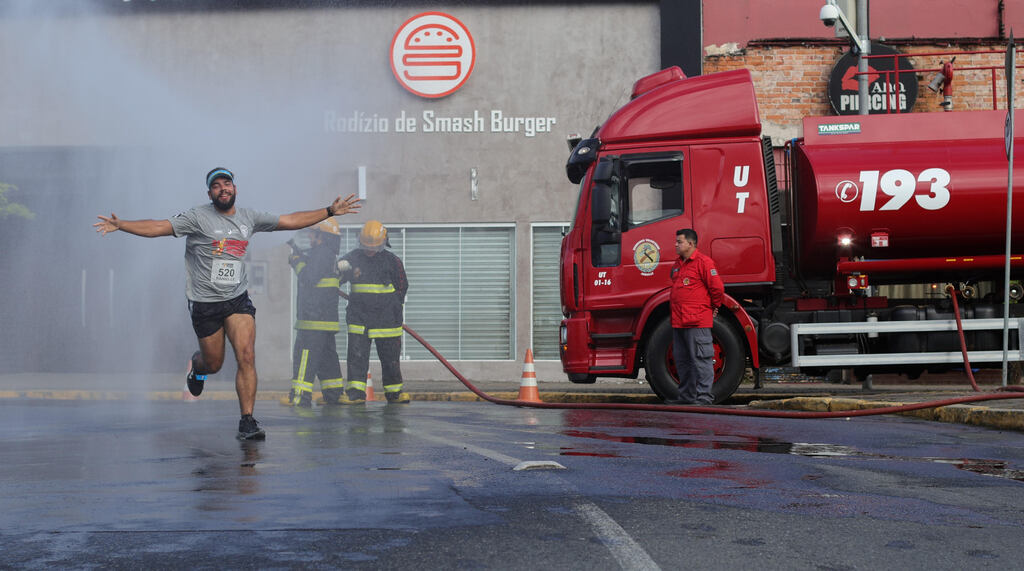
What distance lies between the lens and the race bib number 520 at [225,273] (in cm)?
878

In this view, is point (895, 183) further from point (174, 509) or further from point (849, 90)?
point (174, 509)

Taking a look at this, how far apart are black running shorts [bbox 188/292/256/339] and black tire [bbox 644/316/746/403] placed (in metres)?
4.73

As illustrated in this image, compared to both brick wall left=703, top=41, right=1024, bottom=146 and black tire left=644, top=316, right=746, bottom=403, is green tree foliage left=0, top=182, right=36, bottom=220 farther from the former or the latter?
black tire left=644, top=316, right=746, bottom=403

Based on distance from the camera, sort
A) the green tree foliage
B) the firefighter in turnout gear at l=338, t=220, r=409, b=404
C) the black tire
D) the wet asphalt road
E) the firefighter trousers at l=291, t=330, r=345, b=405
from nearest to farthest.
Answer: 1. the wet asphalt road
2. the black tire
3. the firefighter trousers at l=291, t=330, r=345, b=405
4. the firefighter in turnout gear at l=338, t=220, r=409, b=404
5. the green tree foliage

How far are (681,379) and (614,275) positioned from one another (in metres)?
1.33

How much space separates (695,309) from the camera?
1125 centimetres

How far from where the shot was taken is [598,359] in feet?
40.4

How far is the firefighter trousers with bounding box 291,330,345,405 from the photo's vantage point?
42.3 ft

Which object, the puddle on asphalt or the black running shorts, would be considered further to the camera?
the black running shorts

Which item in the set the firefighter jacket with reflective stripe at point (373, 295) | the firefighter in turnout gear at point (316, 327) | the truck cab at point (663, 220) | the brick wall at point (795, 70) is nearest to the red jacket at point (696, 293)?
the truck cab at point (663, 220)

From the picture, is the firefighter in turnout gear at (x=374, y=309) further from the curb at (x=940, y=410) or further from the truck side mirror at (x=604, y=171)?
the curb at (x=940, y=410)

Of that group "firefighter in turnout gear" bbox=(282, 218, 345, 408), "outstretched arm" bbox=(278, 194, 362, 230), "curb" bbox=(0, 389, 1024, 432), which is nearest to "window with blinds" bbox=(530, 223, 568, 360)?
"curb" bbox=(0, 389, 1024, 432)

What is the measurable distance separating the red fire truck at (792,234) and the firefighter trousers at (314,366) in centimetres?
262

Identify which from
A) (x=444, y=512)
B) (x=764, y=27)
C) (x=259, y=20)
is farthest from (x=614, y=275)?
(x=259, y=20)
